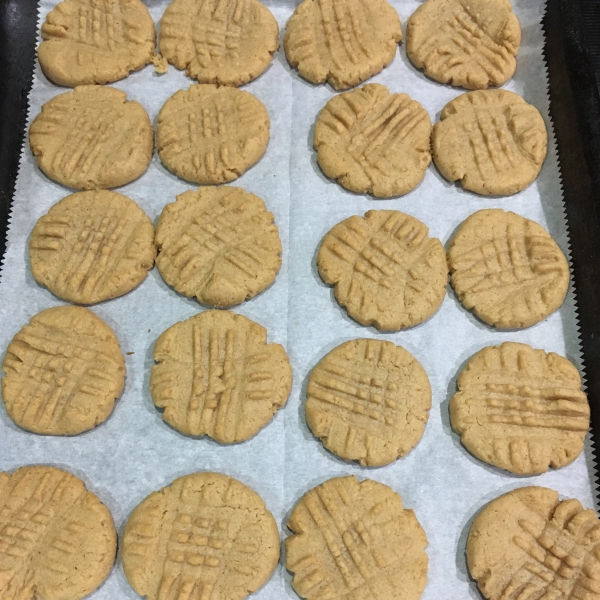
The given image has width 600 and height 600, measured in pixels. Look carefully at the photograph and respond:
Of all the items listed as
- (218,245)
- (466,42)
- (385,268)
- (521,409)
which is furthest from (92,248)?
(466,42)

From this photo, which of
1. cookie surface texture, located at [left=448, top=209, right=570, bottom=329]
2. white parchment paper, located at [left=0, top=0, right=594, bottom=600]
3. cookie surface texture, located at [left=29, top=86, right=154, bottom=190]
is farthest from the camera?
cookie surface texture, located at [left=29, top=86, right=154, bottom=190]

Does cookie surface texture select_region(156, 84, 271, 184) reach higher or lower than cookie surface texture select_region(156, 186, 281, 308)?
higher

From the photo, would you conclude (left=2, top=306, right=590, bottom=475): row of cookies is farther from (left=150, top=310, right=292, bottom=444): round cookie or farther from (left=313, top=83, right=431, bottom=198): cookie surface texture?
(left=313, top=83, right=431, bottom=198): cookie surface texture

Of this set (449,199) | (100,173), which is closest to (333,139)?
(449,199)

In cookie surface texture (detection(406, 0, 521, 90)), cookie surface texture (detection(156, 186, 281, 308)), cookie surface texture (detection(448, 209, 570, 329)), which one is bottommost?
cookie surface texture (detection(156, 186, 281, 308))

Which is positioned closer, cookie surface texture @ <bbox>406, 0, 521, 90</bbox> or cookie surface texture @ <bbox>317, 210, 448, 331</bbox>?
cookie surface texture @ <bbox>317, 210, 448, 331</bbox>

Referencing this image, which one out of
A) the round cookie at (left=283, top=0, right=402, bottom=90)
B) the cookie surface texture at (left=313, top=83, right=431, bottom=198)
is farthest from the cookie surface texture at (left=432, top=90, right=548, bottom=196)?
the round cookie at (left=283, top=0, right=402, bottom=90)

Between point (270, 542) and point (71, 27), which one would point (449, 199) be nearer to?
point (270, 542)

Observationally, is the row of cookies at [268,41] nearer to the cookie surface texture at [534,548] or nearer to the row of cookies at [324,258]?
the row of cookies at [324,258]
